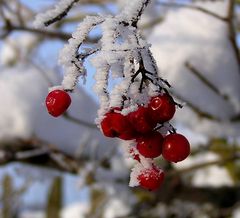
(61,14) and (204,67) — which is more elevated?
(61,14)

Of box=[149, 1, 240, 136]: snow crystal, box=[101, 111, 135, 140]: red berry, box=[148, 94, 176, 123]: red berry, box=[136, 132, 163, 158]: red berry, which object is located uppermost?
box=[148, 94, 176, 123]: red berry

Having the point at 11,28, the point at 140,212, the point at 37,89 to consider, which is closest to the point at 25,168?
the point at 37,89

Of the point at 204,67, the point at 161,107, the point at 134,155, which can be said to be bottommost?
the point at 204,67

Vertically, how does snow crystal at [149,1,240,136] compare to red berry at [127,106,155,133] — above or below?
below

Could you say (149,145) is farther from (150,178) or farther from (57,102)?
(57,102)

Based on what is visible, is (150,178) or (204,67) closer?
(150,178)

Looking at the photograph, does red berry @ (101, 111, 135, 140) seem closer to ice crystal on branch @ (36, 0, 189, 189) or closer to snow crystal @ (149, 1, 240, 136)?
ice crystal on branch @ (36, 0, 189, 189)

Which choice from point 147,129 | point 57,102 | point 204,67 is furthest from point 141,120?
point 204,67

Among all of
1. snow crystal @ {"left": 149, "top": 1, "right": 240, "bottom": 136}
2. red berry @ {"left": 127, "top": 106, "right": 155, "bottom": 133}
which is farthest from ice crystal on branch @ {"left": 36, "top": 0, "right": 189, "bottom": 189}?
snow crystal @ {"left": 149, "top": 1, "right": 240, "bottom": 136}

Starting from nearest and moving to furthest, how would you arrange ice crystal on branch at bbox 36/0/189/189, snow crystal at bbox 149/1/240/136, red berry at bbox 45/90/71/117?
1. ice crystal on branch at bbox 36/0/189/189
2. red berry at bbox 45/90/71/117
3. snow crystal at bbox 149/1/240/136
